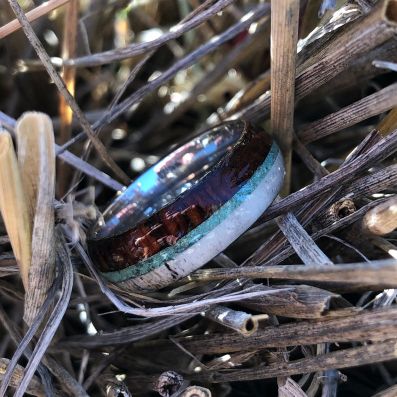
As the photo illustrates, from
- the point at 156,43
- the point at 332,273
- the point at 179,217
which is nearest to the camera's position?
the point at 332,273

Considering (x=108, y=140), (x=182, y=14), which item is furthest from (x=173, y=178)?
(x=182, y=14)

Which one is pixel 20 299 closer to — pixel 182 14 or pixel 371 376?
pixel 371 376

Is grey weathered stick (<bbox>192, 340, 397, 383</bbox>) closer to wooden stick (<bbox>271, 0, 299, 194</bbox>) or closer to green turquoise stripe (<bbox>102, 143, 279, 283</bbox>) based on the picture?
green turquoise stripe (<bbox>102, 143, 279, 283</bbox>)

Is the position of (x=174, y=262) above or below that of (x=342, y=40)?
below

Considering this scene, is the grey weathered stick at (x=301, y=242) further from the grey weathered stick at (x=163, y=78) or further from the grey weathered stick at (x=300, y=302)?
the grey weathered stick at (x=163, y=78)

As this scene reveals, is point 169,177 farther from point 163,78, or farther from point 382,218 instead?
point 382,218

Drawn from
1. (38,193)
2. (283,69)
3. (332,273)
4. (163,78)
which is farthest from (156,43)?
(332,273)
